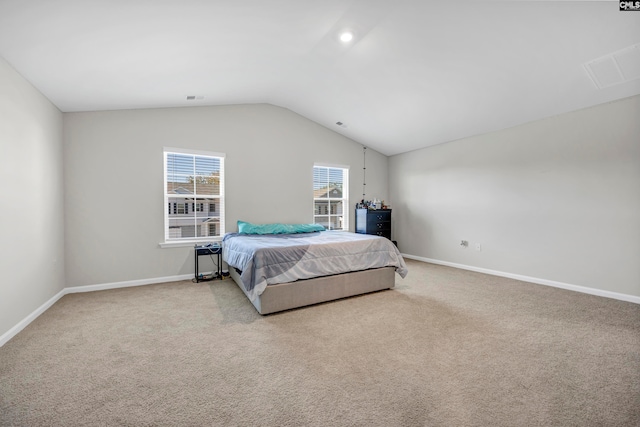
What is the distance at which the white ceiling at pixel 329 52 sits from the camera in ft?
7.14

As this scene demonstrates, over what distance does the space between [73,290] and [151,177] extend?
71.0 inches

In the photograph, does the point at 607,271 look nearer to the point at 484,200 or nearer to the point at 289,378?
the point at 484,200

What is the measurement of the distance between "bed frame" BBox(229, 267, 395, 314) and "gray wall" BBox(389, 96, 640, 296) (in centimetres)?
220

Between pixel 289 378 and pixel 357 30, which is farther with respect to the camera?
pixel 357 30

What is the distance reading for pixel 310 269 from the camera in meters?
3.08

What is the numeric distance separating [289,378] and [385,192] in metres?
5.37

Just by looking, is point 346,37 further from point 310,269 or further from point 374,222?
point 374,222

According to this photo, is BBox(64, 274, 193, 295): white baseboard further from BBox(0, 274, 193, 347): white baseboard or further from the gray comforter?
the gray comforter

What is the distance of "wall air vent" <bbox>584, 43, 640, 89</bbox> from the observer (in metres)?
2.66

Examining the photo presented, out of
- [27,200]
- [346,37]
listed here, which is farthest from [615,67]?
[27,200]

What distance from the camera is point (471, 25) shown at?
2.61 meters

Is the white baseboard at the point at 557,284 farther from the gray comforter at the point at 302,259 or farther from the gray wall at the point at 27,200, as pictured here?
the gray wall at the point at 27,200

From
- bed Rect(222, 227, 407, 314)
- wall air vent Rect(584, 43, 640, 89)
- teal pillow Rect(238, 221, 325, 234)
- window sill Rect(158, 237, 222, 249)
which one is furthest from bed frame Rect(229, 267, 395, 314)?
wall air vent Rect(584, 43, 640, 89)

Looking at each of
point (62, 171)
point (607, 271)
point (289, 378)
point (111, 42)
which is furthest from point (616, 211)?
point (62, 171)
